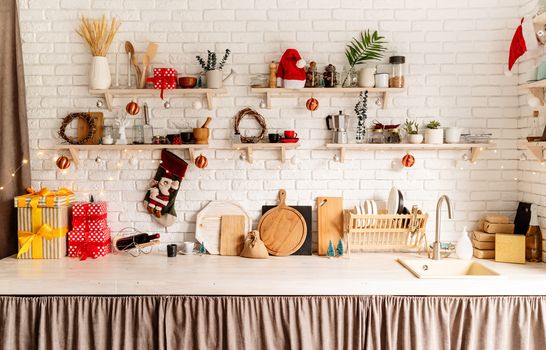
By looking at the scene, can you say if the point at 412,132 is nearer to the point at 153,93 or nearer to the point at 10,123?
the point at 153,93

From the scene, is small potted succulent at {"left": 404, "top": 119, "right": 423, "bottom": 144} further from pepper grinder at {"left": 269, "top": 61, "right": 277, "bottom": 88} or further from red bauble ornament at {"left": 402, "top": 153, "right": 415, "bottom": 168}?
pepper grinder at {"left": 269, "top": 61, "right": 277, "bottom": 88}

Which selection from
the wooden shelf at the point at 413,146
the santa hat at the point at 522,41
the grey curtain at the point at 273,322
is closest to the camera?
the grey curtain at the point at 273,322

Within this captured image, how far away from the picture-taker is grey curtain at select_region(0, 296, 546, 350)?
9.09 feet

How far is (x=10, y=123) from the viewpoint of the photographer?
3389 mm

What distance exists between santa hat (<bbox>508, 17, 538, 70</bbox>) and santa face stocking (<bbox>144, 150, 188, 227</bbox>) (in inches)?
92.6

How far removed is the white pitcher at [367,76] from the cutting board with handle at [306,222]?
945mm

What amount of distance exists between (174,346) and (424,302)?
4.73ft

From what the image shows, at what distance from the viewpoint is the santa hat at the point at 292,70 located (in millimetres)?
3348

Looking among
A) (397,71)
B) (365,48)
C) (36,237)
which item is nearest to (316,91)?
(365,48)

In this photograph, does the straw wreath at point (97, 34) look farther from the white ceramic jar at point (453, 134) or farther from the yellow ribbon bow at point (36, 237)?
the white ceramic jar at point (453, 134)

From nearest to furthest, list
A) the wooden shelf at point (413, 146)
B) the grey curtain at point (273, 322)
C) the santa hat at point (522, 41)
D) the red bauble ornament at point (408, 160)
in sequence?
the grey curtain at point (273, 322), the santa hat at point (522, 41), the wooden shelf at point (413, 146), the red bauble ornament at point (408, 160)

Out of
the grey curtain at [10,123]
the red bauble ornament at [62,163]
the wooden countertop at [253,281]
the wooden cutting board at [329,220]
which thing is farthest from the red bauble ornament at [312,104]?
the grey curtain at [10,123]

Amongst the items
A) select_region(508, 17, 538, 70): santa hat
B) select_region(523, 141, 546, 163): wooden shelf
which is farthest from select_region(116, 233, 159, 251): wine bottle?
select_region(508, 17, 538, 70): santa hat

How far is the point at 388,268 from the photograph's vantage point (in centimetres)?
306
